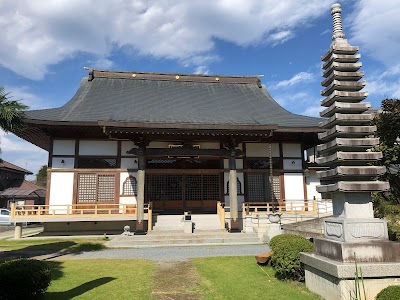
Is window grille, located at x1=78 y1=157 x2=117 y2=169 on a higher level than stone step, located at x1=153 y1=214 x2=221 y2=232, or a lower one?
higher

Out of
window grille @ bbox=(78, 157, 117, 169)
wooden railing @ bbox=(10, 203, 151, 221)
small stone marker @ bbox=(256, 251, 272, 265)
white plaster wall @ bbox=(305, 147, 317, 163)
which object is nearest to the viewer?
small stone marker @ bbox=(256, 251, 272, 265)

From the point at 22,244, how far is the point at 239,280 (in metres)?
11.7

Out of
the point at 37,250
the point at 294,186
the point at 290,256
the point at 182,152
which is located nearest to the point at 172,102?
the point at 182,152

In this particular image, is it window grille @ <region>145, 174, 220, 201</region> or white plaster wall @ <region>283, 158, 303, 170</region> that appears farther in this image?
white plaster wall @ <region>283, 158, 303, 170</region>

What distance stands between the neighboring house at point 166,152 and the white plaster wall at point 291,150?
0.21 feet

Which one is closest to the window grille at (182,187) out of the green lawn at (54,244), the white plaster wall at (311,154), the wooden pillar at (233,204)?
the wooden pillar at (233,204)

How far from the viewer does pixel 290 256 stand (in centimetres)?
761

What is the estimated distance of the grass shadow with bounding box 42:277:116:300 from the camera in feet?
21.5

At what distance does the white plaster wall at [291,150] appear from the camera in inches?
795

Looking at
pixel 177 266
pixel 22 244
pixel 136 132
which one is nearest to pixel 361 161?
pixel 177 266

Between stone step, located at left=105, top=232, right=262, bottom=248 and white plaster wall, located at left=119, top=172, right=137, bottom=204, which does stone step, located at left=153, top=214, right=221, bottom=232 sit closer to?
stone step, located at left=105, top=232, right=262, bottom=248

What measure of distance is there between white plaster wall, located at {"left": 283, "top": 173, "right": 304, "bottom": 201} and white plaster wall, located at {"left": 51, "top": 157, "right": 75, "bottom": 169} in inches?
519

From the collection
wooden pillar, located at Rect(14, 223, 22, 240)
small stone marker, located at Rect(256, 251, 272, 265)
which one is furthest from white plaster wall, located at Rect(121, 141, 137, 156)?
small stone marker, located at Rect(256, 251, 272, 265)

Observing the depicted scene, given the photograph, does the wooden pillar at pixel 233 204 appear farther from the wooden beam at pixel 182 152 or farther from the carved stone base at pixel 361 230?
the carved stone base at pixel 361 230
